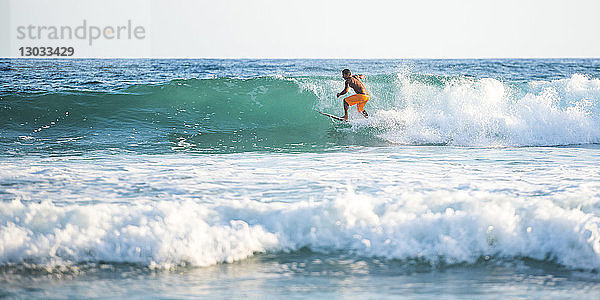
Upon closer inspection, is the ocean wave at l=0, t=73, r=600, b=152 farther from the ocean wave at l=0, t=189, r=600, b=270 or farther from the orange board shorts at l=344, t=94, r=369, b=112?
the ocean wave at l=0, t=189, r=600, b=270

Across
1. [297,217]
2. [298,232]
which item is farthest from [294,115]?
[298,232]

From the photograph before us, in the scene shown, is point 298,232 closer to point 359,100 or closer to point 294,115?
point 359,100

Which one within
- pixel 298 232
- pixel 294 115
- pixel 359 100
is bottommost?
pixel 298 232

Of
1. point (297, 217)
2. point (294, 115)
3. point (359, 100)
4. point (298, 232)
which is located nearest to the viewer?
point (298, 232)

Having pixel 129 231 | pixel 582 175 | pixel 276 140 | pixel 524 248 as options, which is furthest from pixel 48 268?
pixel 276 140

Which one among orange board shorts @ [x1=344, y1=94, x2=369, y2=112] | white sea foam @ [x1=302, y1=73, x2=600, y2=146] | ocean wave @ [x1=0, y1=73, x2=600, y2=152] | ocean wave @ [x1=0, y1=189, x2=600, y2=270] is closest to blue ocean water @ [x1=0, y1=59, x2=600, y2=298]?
ocean wave @ [x1=0, y1=189, x2=600, y2=270]

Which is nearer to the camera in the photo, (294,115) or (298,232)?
(298,232)

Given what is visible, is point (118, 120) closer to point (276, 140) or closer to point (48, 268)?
point (276, 140)

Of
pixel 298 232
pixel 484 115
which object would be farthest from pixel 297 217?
pixel 484 115

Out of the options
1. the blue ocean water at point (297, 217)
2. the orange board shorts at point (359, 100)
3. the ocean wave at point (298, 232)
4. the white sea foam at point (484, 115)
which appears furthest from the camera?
the white sea foam at point (484, 115)

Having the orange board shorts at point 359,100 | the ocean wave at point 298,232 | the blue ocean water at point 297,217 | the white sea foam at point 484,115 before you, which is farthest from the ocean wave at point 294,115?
the ocean wave at point 298,232

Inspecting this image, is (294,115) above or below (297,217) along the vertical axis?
above

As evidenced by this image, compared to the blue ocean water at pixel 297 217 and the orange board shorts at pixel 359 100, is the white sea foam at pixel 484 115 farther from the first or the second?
the orange board shorts at pixel 359 100

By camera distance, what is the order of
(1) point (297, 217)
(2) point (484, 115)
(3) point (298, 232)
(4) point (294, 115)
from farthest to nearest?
(4) point (294, 115) < (2) point (484, 115) < (1) point (297, 217) < (3) point (298, 232)
